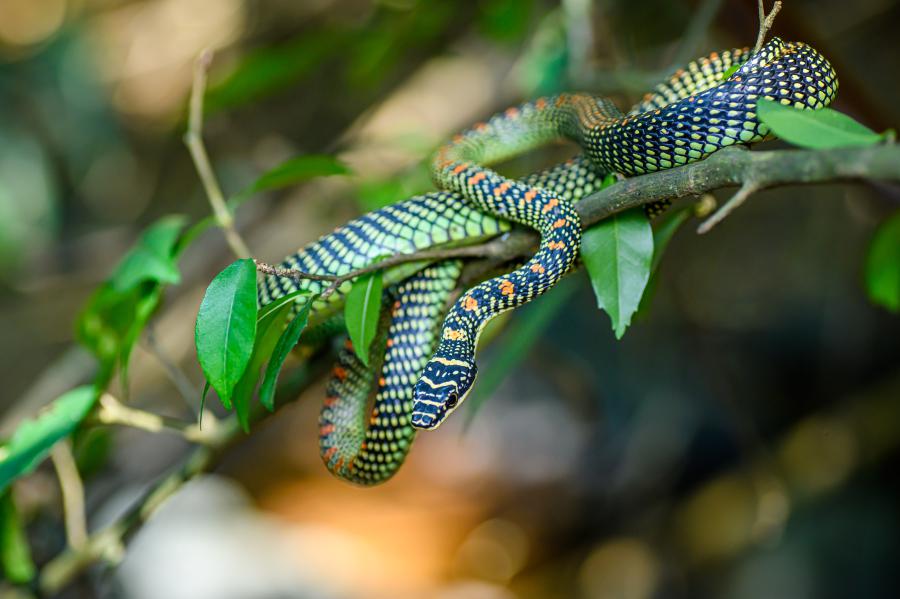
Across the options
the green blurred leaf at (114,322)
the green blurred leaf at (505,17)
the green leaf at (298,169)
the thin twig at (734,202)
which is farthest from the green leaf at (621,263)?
the green blurred leaf at (505,17)

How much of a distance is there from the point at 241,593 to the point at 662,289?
113 inches

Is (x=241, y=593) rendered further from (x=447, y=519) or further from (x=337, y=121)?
(x=337, y=121)

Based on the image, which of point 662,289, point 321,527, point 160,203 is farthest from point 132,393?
point 662,289

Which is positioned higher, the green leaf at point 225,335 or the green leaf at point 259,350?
the green leaf at point 225,335

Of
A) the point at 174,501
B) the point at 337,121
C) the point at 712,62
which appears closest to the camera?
the point at 712,62

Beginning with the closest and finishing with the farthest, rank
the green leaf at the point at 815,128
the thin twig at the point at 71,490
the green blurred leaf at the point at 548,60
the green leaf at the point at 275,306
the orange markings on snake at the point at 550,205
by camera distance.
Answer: the green leaf at the point at 815,128, the green leaf at the point at 275,306, the orange markings on snake at the point at 550,205, the thin twig at the point at 71,490, the green blurred leaf at the point at 548,60

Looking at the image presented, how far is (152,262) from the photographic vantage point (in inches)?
72.8

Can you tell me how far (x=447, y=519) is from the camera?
5.13m

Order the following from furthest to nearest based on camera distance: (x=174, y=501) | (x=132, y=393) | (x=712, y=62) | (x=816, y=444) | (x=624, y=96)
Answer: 1. (x=174, y=501)
2. (x=816, y=444)
3. (x=132, y=393)
4. (x=624, y=96)
5. (x=712, y=62)

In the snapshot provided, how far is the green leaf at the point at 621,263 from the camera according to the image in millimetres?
1526

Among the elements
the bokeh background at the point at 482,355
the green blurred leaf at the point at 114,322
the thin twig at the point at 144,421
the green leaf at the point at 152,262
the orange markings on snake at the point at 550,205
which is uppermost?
the green leaf at the point at 152,262

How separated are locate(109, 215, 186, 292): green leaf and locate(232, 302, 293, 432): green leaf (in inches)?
10.8

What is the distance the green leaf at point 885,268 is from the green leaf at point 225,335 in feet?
4.99

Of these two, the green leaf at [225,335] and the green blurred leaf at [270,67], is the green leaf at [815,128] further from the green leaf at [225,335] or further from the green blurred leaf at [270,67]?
the green blurred leaf at [270,67]
